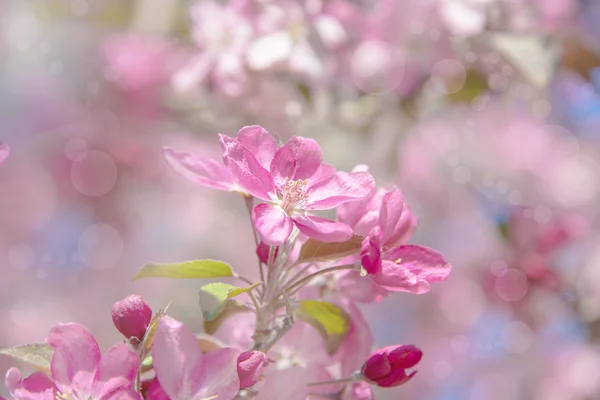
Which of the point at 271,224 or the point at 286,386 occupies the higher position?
the point at 271,224

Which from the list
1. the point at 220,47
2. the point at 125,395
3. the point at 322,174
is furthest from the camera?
the point at 220,47

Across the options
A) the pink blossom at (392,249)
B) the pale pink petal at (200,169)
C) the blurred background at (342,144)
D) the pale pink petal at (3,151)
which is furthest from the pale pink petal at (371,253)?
the blurred background at (342,144)

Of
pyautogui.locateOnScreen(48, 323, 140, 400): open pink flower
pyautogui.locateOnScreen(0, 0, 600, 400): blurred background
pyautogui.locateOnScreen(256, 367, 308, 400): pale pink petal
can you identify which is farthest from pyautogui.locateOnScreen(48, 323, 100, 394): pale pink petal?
pyautogui.locateOnScreen(0, 0, 600, 400): blurred background

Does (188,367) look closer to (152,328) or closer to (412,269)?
(152,328)

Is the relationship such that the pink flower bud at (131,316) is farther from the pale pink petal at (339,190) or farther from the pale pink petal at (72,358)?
the pale pink petal at (339,190)

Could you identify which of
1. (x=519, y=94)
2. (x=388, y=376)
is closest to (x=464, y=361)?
(x=519, y=94)

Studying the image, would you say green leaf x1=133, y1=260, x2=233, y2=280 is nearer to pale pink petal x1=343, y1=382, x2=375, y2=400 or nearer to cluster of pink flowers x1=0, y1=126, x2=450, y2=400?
cluster of pink flowers x1=0, y1=126, x2=450, y2=400

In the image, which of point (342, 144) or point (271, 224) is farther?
point (342, 144)

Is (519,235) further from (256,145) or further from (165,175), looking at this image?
(256,145)

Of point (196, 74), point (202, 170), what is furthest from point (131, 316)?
point (196, 74)
